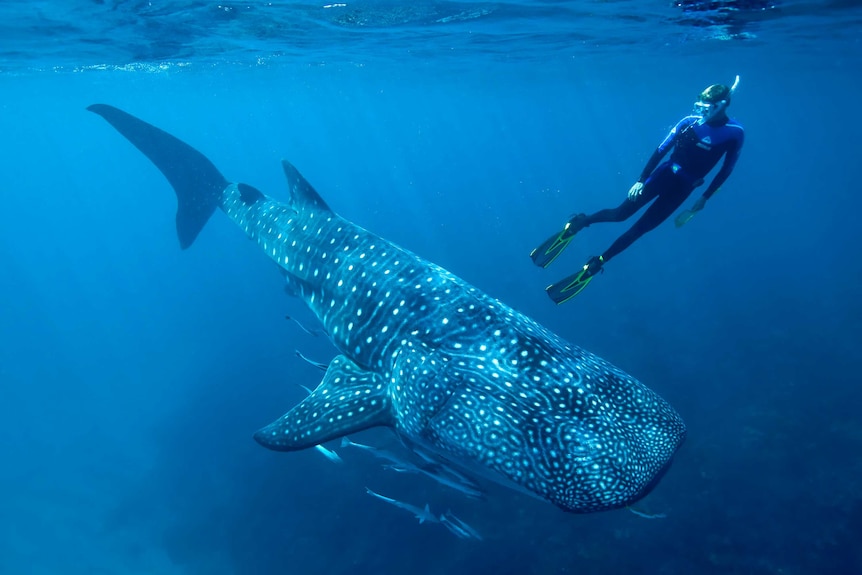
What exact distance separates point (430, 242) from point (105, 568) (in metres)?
23.3

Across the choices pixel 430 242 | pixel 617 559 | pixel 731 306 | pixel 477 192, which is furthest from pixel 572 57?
pixel 617 559

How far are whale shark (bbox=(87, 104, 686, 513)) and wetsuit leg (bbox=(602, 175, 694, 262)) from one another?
310 centimetres

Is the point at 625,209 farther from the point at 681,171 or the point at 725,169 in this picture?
the point at 725,169

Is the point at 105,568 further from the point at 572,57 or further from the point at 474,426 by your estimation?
the point at 572,57

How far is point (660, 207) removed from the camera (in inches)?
341

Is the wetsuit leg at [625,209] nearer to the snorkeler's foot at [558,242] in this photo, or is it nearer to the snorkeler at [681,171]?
the snorkeler at [681,171]

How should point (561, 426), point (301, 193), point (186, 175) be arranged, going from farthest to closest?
point (186, 175)
point (301, 193)
point (561, 426)

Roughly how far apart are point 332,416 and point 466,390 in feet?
5.22

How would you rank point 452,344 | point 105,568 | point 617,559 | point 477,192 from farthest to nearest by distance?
point 477,192
point 105,568
point 617,559
point 452,344

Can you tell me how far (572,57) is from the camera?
109ft

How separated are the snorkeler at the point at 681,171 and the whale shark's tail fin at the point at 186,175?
7242mm

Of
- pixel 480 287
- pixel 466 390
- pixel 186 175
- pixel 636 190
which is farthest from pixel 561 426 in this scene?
pixel 480 287

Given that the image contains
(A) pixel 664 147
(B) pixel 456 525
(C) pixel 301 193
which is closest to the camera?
(B) pixel 456 525

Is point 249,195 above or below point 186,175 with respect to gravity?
below
